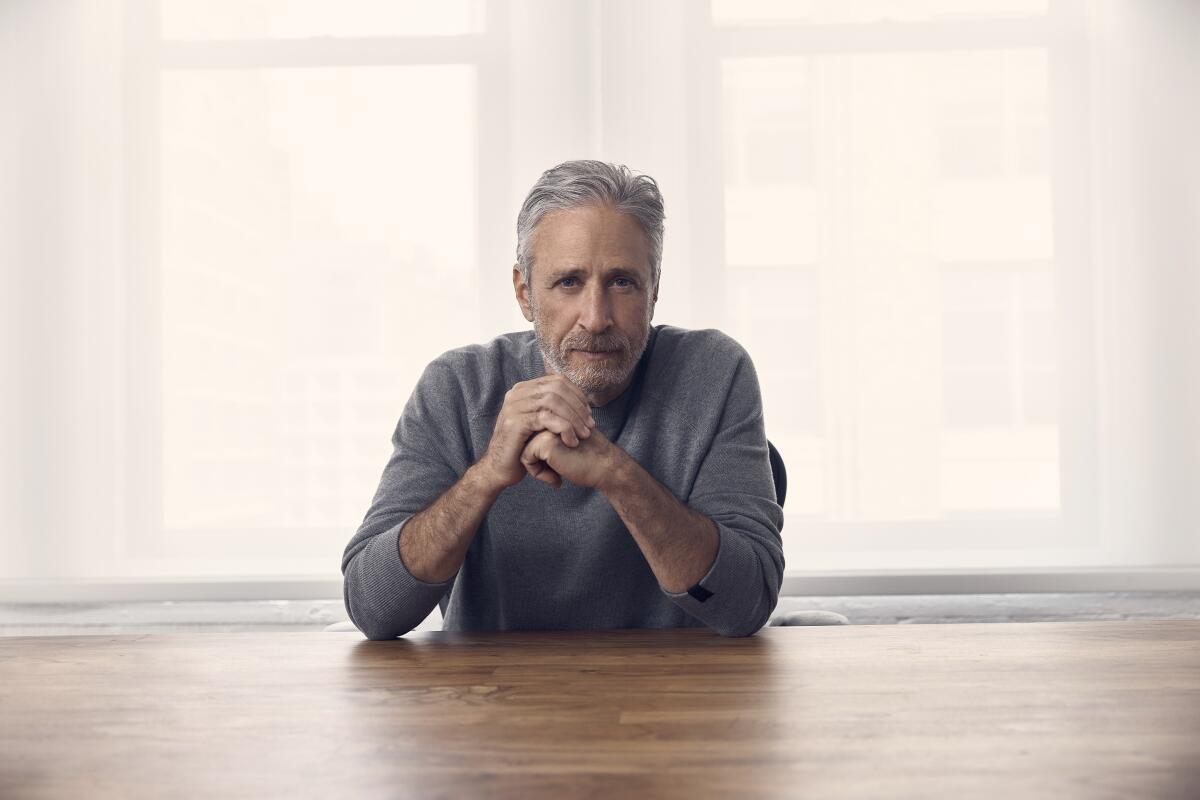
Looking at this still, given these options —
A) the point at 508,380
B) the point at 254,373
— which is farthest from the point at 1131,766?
the point at 254,373

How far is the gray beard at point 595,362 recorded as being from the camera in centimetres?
175

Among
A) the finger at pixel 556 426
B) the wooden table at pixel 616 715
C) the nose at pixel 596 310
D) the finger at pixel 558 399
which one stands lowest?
the wooden table at pixel 616 715

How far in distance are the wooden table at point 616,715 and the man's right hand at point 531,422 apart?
0.28 m

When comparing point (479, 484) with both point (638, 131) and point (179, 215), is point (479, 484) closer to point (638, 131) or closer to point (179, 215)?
point (638, 131)

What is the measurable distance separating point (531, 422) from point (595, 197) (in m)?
0.49

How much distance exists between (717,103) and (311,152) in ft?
3.85

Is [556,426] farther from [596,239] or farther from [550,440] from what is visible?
[596,239]

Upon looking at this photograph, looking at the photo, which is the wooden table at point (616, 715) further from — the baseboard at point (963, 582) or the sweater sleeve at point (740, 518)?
the baseboard at point (963, 582)

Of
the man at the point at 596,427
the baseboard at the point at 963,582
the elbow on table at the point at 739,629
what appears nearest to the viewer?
the elbow on table at the point at 739,629

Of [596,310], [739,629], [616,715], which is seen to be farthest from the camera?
[596,310]

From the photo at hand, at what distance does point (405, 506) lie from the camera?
1.66 metres

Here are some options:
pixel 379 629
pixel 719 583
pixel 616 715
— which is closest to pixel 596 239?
pixel 719 583

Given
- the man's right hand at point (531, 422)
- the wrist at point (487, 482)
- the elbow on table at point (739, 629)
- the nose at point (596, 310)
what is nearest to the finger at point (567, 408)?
the man's right hand at point (531, 422)

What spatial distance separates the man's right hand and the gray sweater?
0.23 metres
